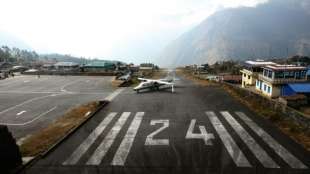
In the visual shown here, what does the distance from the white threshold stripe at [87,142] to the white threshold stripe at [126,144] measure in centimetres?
215

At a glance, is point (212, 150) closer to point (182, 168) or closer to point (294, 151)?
point (182, 168)

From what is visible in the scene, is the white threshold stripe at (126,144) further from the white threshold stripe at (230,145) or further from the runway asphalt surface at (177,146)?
the white threshold stripe at (230,145)

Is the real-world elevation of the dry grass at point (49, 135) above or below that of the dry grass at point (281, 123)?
below

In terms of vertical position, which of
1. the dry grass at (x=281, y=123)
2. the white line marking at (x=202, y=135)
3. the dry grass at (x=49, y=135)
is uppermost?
the dry grass at (x=281, y=123)

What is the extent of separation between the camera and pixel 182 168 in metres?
13.7

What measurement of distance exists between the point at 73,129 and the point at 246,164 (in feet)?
42.2

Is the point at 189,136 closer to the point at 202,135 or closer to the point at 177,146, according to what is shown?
the point at 202,135

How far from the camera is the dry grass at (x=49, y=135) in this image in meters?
16.6

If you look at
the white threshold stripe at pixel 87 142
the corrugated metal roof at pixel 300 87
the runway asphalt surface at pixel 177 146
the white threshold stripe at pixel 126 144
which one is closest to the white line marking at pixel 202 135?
the runway asphalt surface at pixel 177 146

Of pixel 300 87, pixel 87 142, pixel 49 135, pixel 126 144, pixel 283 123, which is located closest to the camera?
pixel 126 144

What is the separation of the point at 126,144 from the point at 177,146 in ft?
11.2

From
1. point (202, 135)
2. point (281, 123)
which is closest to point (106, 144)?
point (202, 135)

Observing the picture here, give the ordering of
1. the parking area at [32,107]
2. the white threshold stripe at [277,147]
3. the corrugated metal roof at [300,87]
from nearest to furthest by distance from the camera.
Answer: the white threshold stripe at [277,147], the parking area at [32,107], the corrugated metal roof at [300,87]

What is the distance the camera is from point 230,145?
54.5ft
